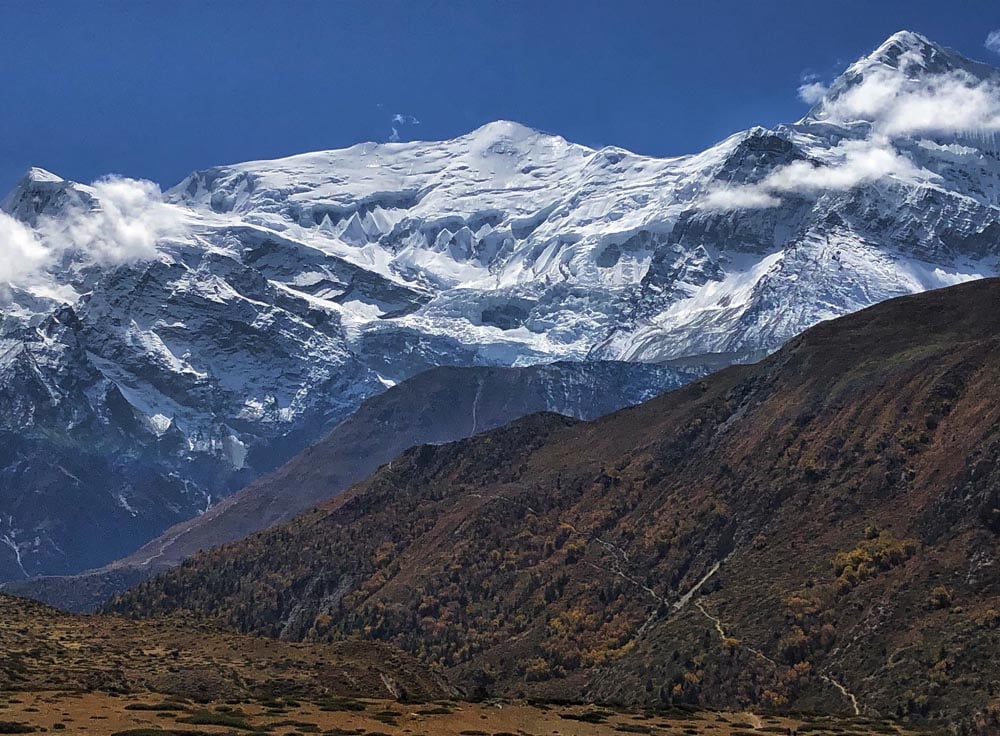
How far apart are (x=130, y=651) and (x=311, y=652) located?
20.1m

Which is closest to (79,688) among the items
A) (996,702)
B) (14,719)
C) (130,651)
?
(14,719)

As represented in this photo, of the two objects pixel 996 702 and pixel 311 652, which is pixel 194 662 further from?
pixel 996 702

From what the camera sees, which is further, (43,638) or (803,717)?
(43,638)

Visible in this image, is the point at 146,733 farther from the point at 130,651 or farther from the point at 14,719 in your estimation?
the point at 130,651

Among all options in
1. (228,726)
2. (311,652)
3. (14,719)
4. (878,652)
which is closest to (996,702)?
(878,652)

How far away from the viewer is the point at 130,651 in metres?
155

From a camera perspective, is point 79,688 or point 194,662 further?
point 194,662

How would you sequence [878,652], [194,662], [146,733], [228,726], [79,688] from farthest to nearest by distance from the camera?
[878,652], [194,662], [79,688], [228,726], [146,733]

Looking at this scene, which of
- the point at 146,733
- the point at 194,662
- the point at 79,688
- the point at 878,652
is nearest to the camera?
the point at 146,733

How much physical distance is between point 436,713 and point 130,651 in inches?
2351

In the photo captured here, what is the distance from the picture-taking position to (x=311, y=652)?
161375 millimetres

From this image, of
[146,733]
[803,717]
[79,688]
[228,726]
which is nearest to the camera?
[146,733]

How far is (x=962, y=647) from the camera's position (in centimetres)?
18000

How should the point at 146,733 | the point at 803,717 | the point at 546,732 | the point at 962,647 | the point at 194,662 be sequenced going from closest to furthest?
the point at 146,733, the point at 546,732, the point at 803,717, the point at 194,662, the point at 962,647
